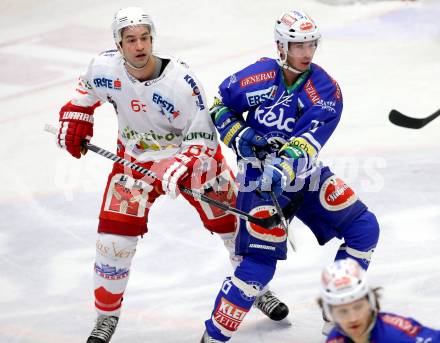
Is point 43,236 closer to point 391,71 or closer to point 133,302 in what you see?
point 133,302

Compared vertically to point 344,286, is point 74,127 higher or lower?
lower

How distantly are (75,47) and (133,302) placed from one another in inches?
173

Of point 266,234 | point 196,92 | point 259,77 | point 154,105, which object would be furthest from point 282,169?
point 154,105

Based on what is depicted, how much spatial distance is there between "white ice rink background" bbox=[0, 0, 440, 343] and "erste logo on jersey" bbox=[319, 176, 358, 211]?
63cm

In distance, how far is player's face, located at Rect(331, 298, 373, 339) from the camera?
3275 millimetres

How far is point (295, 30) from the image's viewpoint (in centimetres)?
442

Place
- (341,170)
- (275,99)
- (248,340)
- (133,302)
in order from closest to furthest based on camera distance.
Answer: (275,99) → (248,340) → (133,302) → (341,170)

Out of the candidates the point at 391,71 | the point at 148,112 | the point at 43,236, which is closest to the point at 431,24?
the point at 391,71

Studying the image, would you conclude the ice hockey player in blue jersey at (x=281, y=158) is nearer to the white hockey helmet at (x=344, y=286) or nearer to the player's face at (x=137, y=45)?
the player's face at (x=137, y=45)

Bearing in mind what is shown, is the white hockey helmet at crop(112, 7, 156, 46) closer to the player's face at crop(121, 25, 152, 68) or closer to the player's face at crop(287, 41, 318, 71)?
the player's face at crop(121, 25, 152, 68)

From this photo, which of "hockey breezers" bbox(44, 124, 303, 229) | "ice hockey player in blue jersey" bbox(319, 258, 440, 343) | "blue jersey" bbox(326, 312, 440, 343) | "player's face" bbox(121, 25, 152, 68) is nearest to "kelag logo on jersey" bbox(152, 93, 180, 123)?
"player's face" bbox(121, 25, 152, 68)

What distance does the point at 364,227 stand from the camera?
15.0 feet

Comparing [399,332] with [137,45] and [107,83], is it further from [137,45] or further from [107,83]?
[107,83]

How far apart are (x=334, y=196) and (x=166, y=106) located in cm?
77
